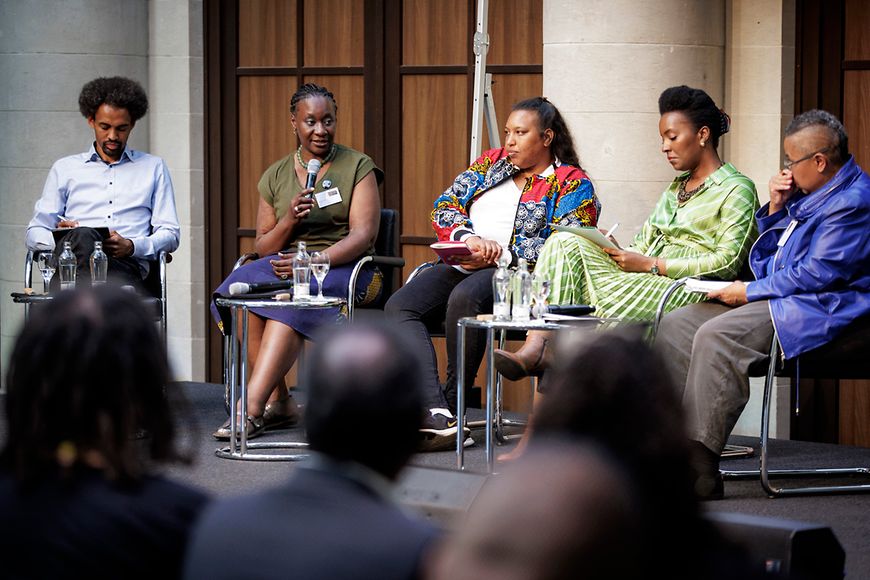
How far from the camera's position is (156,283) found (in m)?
5.78

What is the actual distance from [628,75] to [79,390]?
4616 mm

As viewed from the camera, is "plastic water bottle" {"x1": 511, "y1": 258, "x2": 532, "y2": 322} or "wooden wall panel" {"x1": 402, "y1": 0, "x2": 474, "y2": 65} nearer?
"plastic water bottle" {"x1": 511, "y1": 258, "x2": 532, "y2": 322}

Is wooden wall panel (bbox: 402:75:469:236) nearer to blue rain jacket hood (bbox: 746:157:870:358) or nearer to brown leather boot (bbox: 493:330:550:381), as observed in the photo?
brown leather boot (bbox: 493:330:550:381)

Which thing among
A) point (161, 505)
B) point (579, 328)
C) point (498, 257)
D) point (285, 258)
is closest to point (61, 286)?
point (285, 258)

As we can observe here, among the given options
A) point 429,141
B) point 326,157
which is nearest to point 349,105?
point 429,141

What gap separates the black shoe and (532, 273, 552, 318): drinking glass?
2.41 feet

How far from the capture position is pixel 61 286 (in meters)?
5.44

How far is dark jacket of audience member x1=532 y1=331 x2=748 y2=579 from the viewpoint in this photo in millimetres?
1143

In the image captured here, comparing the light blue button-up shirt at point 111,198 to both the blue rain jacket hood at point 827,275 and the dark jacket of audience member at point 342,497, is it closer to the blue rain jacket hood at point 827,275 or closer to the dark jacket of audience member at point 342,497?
the blue rain jacket hood at point 827,275

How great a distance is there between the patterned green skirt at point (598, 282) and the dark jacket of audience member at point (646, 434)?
313 cm

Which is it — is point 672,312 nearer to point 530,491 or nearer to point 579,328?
point 579,328

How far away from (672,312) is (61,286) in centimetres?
238

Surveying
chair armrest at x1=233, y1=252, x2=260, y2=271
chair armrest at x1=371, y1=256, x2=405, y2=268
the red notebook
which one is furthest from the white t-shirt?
chair armrest at x1=233, y1=252, x2=260, y2=271

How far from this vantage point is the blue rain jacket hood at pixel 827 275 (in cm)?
428
